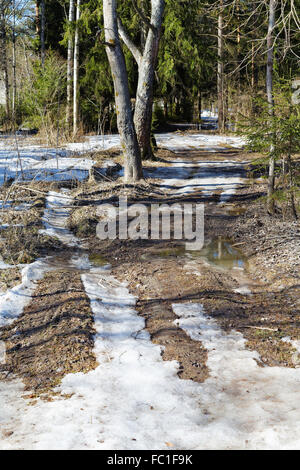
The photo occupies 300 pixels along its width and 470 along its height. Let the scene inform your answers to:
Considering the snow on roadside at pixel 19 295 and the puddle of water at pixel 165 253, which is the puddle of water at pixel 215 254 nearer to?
the puddle of water at pixel 165 253

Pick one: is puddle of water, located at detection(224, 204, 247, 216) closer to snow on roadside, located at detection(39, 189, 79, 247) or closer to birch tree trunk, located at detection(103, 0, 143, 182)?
birch tree trunk, located at detection(103, 0, 143, 182)

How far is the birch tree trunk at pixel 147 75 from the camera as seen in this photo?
10961 mm

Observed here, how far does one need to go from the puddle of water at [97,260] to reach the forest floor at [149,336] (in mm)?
31

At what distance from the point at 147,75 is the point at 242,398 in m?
9.96

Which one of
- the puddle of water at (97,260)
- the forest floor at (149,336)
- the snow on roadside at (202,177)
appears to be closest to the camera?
the forest floor at (149,336)

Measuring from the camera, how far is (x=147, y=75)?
11273 millimetres

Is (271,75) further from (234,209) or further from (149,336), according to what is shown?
(149,336)

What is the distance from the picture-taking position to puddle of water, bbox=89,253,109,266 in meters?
6.10

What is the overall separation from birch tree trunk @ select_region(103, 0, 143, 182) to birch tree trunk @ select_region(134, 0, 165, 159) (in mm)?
1785

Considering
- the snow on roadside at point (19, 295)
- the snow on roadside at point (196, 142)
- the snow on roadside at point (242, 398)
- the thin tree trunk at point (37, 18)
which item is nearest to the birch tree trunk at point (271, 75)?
the snow on roadside at point (242, 398)

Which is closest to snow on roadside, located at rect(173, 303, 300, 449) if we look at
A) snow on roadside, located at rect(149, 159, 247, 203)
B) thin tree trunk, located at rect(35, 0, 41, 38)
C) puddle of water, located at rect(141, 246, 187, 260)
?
puddle of water, located at rect(141, 246, 187, 260)

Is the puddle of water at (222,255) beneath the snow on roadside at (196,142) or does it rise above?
beneath

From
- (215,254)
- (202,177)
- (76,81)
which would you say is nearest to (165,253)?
(215,254)
